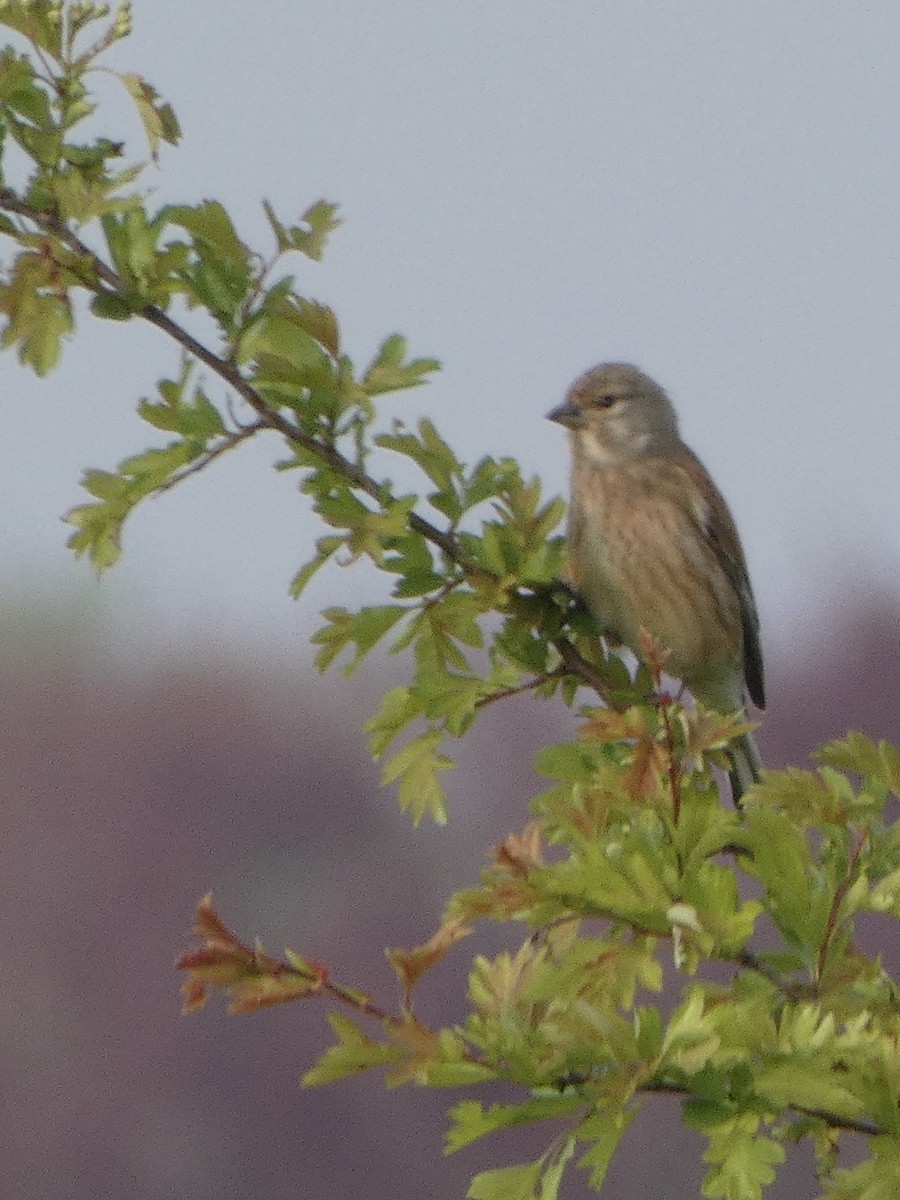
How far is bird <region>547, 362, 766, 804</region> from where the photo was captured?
244 inches

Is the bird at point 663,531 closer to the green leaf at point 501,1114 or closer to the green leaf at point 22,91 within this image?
the green leaf at point 22,91

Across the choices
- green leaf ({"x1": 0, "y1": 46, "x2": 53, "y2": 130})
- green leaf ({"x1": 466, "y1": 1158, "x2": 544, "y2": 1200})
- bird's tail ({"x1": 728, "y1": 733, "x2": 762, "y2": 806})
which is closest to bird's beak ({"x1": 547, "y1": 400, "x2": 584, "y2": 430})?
bird's tail ({"x1": 728, "y1": 733, "x2": 762, "y2": 806})

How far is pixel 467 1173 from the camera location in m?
34.6

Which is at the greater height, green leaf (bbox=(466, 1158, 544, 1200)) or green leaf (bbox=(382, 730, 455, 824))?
green leaf (bbox=(382, 730, 455, 824))

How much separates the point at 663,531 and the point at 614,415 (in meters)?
0.39

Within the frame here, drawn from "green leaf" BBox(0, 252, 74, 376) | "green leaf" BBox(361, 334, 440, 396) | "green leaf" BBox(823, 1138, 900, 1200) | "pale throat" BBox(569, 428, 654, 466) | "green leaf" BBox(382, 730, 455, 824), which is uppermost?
"green leaf" BBox(0, 252, 74, 376)

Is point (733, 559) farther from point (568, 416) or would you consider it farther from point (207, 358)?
point (207, 358)

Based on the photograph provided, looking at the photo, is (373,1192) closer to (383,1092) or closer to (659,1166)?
(383,1092)

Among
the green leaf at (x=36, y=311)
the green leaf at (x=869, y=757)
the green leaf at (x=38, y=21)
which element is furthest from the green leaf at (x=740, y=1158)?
the green leaf at (x=38, y=21)

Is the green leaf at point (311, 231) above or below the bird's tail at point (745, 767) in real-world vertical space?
above

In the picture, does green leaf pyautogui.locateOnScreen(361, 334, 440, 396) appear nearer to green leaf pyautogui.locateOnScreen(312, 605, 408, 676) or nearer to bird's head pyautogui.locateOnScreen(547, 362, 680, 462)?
green leaf pyautogui.locateOnScreen(312, 605, 408, 676)

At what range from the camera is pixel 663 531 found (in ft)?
21.0

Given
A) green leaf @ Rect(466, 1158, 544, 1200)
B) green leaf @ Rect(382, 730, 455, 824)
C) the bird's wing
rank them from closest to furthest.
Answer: green leaf @ Rect(466, 1158, 544, 1200)
green leaf @ Rect(382, 730, 455, 824)
the bird's wing

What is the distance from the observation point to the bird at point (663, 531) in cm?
620
